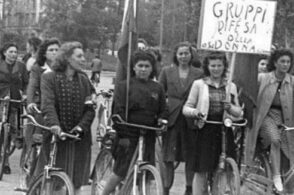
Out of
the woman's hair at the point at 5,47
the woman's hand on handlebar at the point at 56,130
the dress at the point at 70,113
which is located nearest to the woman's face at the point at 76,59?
the dress at the point at 70,113

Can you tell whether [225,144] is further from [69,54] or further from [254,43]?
[69,54]

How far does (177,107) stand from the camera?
8859 millimetres

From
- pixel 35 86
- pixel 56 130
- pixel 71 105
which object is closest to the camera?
pixel 56 130

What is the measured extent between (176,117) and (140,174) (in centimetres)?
151

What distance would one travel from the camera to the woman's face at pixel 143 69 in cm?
780

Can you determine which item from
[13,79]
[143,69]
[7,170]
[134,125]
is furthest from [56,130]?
[7,170]

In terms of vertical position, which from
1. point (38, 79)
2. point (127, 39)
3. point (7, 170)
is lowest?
point (7, 170)

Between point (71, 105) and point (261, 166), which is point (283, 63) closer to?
point (261, 166)

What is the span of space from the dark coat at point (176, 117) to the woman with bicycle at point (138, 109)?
101cm

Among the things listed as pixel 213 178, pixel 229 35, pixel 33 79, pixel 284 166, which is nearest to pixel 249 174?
pixel 284 166

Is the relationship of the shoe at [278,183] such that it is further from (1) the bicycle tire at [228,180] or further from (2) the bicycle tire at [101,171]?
(2) the bicycle tire at [101,171]

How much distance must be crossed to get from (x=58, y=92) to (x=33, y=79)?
4.82 ft

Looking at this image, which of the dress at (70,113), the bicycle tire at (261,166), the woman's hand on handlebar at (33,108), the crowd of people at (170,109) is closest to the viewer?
the dress at (70,113)

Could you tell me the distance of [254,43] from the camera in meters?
8.24
